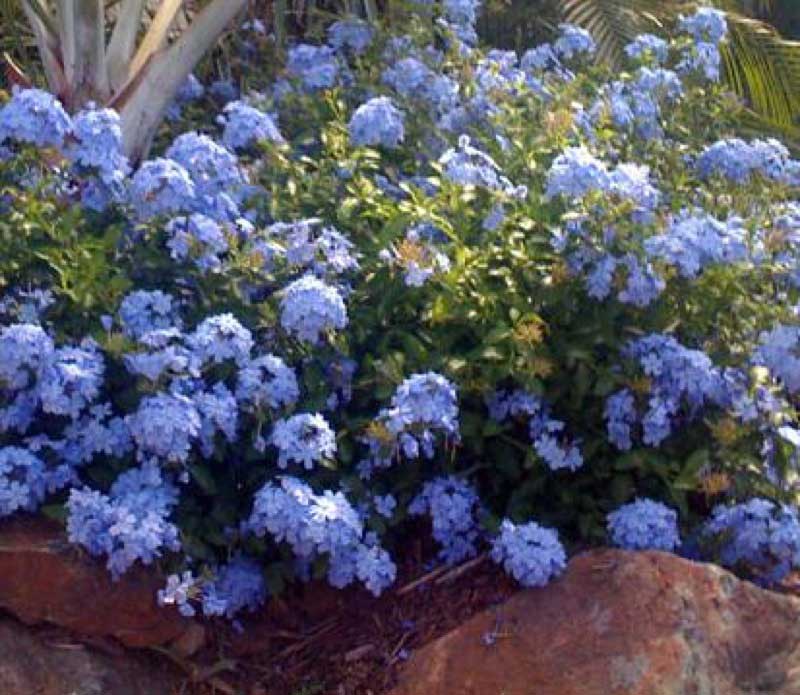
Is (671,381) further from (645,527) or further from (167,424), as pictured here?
(167,424)

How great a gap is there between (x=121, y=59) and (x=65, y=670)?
202 centimetres

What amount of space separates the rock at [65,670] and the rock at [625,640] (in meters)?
0.54

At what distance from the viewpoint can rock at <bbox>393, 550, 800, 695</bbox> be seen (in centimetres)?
319

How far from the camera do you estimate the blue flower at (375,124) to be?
4.09 m

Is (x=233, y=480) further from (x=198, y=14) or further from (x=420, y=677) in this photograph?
(x=198, y=14)

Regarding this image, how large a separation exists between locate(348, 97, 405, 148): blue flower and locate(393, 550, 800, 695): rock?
50.2 inches

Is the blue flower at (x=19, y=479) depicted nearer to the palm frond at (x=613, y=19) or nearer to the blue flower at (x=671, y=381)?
the blue flower at (x=671, y=381)

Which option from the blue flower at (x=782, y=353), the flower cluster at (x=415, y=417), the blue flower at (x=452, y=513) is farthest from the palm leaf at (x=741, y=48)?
the flower cluster at (x=415, y=417)

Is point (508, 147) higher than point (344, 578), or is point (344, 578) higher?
point (508, 147)

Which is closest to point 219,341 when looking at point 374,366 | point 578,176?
point 374,366

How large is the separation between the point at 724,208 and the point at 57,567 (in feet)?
6.14

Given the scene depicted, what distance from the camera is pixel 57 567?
3363 millimetres

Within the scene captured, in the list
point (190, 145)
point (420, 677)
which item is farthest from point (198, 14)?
point (420, 677)

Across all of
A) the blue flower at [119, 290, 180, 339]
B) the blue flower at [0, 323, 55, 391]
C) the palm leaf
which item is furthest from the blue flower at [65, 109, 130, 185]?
the palm leaf
